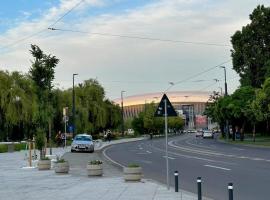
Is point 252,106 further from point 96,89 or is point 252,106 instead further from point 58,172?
point 58,172

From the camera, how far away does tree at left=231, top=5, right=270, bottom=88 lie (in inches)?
3388

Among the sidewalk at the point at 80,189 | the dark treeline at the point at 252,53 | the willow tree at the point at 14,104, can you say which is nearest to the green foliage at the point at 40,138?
the sidewalk at the point at 80,189

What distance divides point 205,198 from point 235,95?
63146 mm

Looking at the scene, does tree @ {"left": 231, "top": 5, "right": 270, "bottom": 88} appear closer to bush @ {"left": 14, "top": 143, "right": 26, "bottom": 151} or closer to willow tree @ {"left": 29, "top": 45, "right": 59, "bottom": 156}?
bush @ {"left": 14, "top": 143, "right": 26, "bottom": 151}

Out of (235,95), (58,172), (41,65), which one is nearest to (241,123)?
(235,95)

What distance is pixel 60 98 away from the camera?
79562mm

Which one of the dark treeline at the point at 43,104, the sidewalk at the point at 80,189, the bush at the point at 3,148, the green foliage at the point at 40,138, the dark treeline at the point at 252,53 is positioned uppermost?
the dark treeline at the point at 252,53

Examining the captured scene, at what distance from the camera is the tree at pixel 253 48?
86062 millimetres

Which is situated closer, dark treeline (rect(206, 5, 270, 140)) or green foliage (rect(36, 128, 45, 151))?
green foliage (rect(36, 128, 45, 151))

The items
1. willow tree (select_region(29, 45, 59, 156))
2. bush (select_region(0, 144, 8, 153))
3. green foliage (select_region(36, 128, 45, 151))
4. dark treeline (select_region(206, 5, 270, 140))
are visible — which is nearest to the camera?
green foliage (select_region(36, 128, 45, 151))

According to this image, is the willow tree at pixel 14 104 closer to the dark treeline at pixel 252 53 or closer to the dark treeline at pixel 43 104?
the dark treeline at pixel 43 104

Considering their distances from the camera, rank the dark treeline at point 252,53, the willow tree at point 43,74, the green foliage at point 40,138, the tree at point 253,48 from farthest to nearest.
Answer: the tree at point 253,48 → the dark treeline at point 252,53 → the willow tree at point 43,74 → the green foliage at point 40,138

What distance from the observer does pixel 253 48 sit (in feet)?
285

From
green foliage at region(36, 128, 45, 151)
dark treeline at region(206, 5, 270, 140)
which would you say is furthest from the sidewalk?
dark treeline at region(206, 5, 270, 140)
